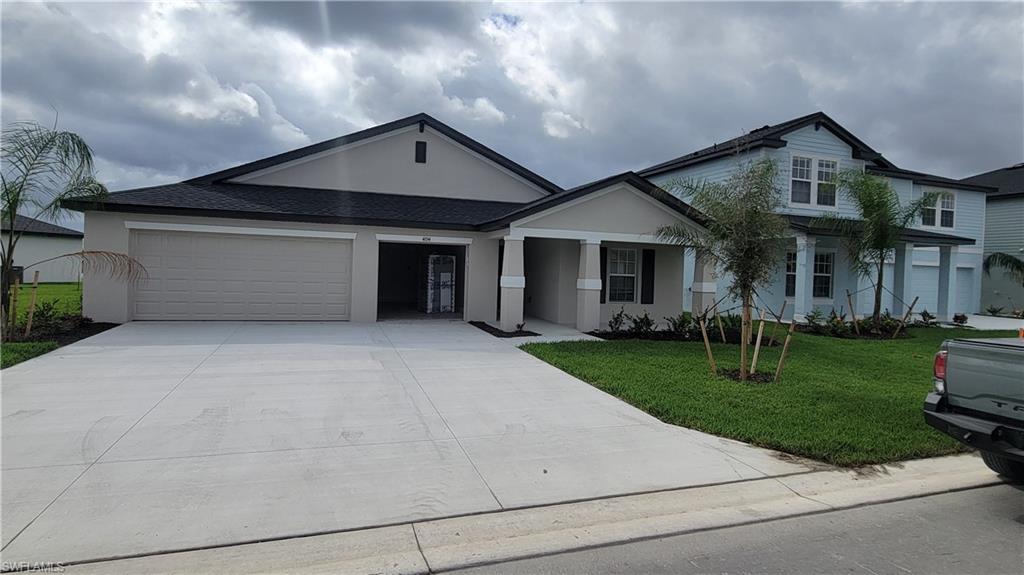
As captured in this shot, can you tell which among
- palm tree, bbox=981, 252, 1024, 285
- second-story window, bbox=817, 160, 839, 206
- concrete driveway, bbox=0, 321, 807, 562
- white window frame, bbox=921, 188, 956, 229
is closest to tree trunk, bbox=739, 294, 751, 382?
concrete driveway, bbox=0, 321, 807, 562

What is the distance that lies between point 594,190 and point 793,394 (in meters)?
7.43

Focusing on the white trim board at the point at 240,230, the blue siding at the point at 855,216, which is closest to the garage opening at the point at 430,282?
the white trim board at the point at 240,230

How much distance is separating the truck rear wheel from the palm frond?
15.5 metres

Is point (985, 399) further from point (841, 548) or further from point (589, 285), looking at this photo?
point (589, 285)

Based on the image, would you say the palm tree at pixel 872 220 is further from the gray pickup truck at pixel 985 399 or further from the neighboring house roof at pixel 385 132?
the gray pickup truck at pixel 985 399

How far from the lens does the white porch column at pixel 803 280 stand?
17953 millimetres

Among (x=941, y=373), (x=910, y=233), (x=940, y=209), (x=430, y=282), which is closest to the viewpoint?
(x=941, y=373)

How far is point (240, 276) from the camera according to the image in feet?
46.4

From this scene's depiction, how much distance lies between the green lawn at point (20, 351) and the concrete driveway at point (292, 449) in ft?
0.95

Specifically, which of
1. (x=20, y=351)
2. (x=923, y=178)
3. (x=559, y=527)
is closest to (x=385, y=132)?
(x=20, y=351)

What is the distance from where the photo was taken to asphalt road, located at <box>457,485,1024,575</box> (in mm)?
3525

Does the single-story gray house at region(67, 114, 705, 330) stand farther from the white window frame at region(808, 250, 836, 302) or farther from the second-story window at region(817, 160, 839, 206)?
the second-story window at region(817, 160, 839, 206)

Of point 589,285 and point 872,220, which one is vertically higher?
point 872,220

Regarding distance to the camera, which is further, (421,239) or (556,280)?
(556,280)
